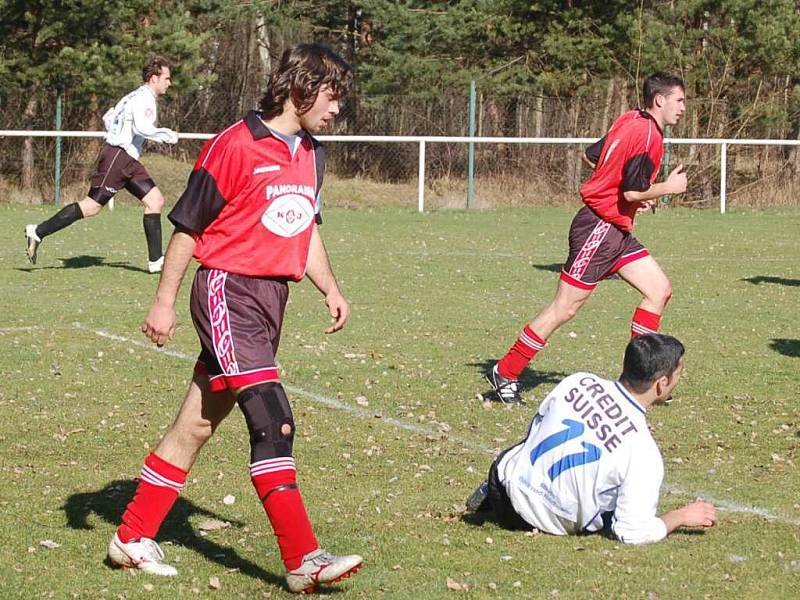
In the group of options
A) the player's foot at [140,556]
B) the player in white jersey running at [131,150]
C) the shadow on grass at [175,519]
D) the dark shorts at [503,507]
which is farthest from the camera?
the player in white jersey running at [131,150]

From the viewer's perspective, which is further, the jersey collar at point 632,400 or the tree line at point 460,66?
the tree line at point 460,66

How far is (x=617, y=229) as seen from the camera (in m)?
8.56

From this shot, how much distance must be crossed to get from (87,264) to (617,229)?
8498mm

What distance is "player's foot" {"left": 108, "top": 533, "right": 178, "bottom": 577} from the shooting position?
5.05m

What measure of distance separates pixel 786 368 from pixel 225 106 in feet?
73.5

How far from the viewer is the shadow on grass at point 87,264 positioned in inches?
590

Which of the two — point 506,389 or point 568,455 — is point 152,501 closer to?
point 568,455

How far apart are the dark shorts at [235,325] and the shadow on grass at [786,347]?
6439 mm

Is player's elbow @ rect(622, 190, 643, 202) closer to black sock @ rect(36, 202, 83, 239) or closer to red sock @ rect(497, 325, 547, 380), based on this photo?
red sock @ rect(497, 325, 547, 380)

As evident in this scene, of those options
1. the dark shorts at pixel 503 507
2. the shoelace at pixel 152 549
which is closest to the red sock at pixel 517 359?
Result: the dark shorts at pixel 503 507

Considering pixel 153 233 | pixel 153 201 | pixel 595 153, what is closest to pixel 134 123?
pixel 153 201

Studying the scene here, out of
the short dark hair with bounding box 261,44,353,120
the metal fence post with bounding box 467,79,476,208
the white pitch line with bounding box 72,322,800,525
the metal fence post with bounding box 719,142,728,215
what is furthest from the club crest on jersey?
the metal fence post with bounding box 719,142,728,215

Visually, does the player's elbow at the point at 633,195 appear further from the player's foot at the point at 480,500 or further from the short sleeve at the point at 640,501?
the short sleeve at the point at 640,501

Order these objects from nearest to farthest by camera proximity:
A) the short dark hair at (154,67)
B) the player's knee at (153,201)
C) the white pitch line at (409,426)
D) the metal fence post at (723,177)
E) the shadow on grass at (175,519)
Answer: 1. the shadow on grass at (175,519)
2. the white pitch line at (409,426)
3. the short dark hair at (154,67)
4. the player's knee at (153,201)
5. the metal fence post at (723,177)
